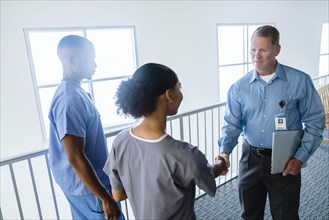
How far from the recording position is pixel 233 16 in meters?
5.29

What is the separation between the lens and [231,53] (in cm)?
590

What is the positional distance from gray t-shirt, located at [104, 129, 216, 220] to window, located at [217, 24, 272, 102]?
16.1 ft

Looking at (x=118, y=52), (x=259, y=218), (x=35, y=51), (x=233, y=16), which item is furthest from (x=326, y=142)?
(x=35, y=51)

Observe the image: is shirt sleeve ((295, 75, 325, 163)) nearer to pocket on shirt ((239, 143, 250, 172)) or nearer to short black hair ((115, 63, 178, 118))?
pocket on shirt ((239, 143, 250, 172))

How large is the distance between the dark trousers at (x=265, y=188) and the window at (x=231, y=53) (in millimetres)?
4194

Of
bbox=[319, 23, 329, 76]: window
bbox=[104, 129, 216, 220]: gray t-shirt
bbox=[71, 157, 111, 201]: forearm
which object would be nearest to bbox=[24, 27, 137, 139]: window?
bbox=[71, 157, 111, 201]: forearm

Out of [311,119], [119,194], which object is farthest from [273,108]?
[119,194]

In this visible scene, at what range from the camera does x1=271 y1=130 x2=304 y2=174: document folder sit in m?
1.32

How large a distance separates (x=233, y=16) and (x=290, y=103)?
4.48 metres

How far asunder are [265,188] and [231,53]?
482cm

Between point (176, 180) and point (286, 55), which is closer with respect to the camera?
Answer: point (176, 180)

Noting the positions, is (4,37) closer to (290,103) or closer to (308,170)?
(290,103)

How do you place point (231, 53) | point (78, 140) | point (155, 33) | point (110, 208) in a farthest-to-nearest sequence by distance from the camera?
point (231, 53) < point (155, 33) < point (110, 208) < point (78, 140)

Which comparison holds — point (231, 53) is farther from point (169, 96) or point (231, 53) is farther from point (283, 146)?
point (169, 96)
